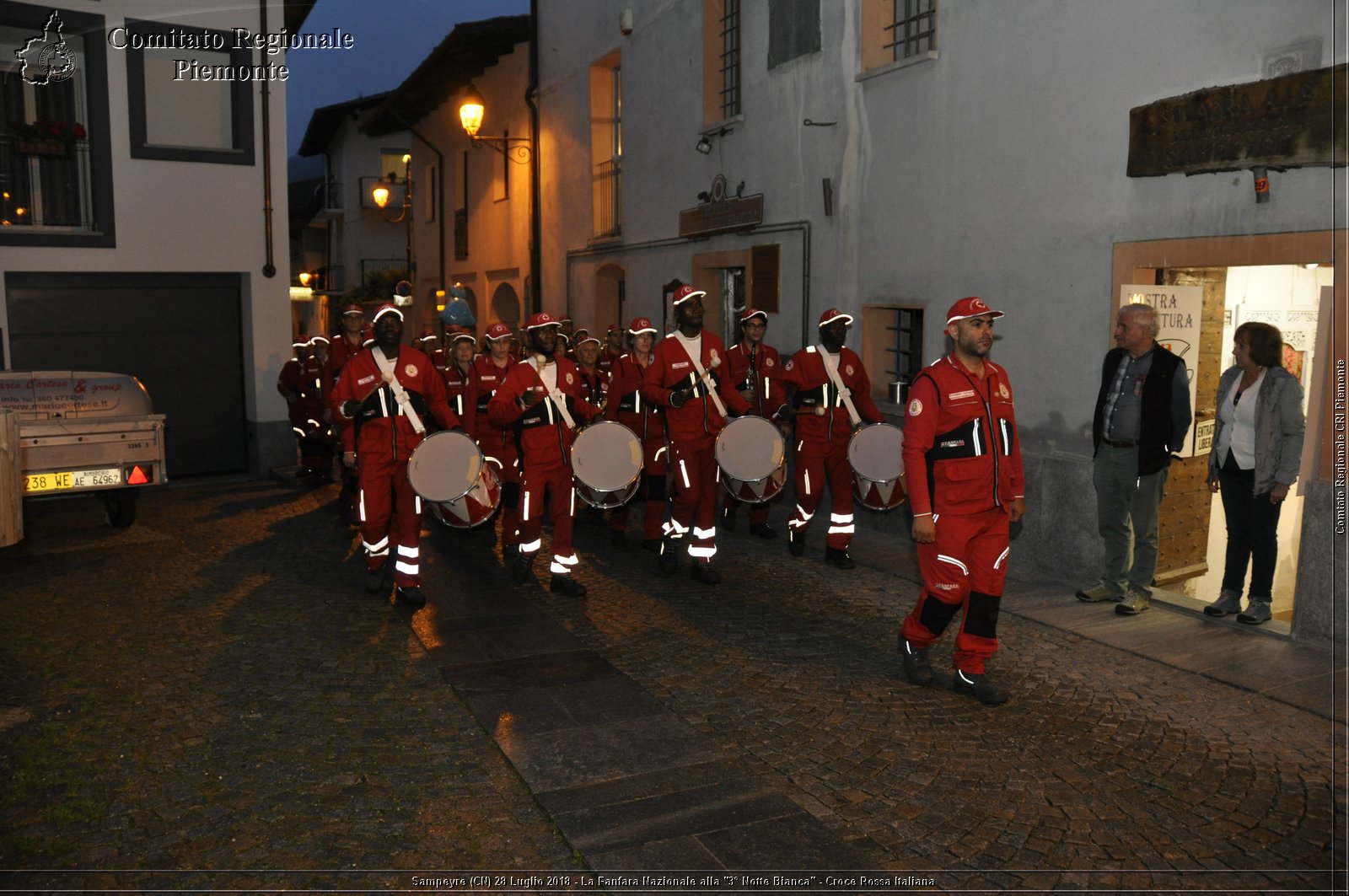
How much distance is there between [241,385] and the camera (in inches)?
615

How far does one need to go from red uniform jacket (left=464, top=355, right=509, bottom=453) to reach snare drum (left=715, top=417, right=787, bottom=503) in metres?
2.55

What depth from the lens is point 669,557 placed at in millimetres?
9352

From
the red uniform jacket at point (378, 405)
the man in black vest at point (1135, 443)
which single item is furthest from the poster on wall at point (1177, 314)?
the red uniform jacket at point (378, 405)

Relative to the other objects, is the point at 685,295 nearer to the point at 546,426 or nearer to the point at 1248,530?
the point at 546,426

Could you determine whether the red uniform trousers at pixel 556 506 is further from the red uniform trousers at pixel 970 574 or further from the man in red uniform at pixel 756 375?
the red uniform trousers at pixel 970 574

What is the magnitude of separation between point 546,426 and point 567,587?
128cm

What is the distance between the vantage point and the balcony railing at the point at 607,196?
1827cm

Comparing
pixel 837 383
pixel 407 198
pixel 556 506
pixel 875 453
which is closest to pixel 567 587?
pixel 556 506

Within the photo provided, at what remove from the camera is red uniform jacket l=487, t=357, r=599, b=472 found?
331 inches

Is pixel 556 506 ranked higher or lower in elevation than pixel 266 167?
lower

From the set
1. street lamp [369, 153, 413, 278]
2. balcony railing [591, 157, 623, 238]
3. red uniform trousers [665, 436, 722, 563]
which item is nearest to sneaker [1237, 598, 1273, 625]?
red uniform trousers [665, 436, 722, 563]

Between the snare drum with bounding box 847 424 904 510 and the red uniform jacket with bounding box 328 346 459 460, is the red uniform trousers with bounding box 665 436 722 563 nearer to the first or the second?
the snare drum with bounding box 847 424 904 510

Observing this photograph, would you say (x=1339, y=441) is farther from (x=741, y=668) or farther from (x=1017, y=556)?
(x=741, y=668)

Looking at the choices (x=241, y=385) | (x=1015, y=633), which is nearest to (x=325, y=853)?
(x=1015, y=633)
